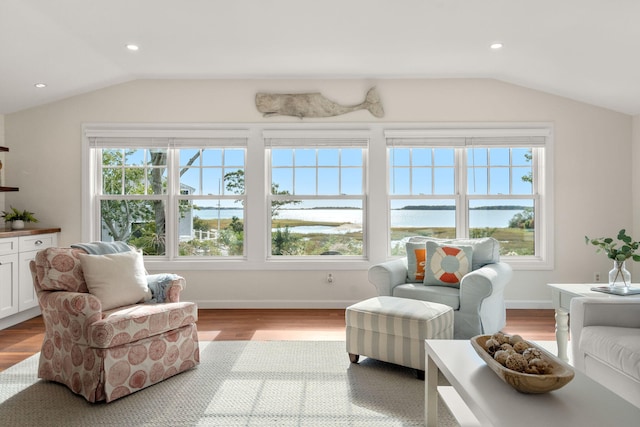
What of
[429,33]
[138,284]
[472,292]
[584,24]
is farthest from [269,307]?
[584,24]

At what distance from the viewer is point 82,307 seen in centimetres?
241

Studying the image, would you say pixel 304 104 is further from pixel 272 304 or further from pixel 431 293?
pixel 431 293

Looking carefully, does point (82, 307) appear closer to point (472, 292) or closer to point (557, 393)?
point (557, 393)

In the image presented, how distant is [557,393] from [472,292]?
170cm

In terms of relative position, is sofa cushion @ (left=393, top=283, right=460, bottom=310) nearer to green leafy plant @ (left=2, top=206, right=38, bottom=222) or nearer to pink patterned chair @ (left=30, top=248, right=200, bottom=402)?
pink patterned chair @ (left=30, top=248, right=200, bottom=402)

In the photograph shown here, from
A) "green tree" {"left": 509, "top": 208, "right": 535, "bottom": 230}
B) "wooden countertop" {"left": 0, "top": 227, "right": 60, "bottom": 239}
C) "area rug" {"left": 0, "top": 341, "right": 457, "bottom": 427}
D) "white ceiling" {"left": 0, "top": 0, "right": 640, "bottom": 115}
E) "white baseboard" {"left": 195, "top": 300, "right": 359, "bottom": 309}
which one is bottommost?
"area rug" {"left": 0, "top": 341, "right": 457, "bottom": 427}

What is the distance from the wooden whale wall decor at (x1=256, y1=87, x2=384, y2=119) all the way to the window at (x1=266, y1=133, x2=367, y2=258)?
0.41m

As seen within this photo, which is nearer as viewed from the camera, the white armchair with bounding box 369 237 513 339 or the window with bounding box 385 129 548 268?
the white armchair with bounding box 369 237 513 339

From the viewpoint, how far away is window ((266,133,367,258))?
→ 15.7 ft

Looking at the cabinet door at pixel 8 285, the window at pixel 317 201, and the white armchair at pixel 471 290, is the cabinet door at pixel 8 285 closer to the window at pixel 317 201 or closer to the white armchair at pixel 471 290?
the window at pixel 317 201

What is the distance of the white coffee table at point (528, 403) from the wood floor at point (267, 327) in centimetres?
196

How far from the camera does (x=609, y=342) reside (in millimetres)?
2109

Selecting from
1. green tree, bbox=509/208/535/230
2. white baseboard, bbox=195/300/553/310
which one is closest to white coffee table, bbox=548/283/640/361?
green tree, bbox=509/208/535/230

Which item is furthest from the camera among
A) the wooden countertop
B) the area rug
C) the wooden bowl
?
the wooden countertop
